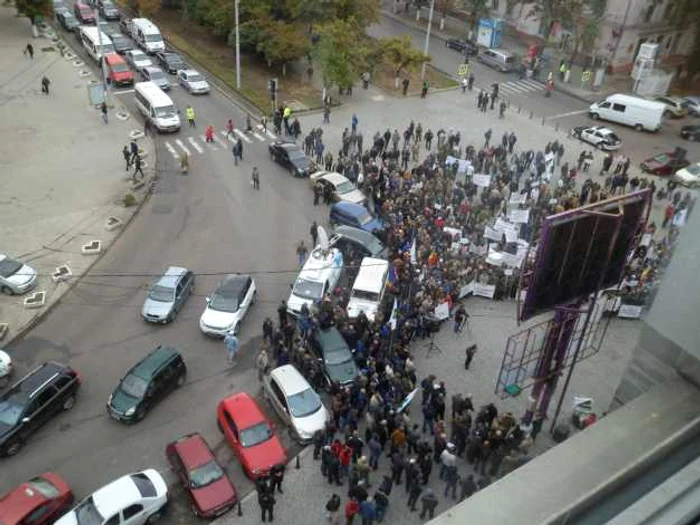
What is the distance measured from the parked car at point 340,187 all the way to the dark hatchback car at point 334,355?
31.6ft

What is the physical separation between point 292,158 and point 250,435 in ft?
57.4

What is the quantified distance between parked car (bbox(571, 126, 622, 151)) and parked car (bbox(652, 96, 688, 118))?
24.3ft

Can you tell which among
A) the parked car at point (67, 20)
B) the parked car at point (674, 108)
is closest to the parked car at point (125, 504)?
the parked car at point (674, 108)

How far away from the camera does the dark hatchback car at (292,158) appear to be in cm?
3106

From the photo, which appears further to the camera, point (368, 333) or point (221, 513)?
point (368, 333)

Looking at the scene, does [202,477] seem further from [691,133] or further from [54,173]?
[691,133]

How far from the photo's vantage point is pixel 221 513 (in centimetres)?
1538

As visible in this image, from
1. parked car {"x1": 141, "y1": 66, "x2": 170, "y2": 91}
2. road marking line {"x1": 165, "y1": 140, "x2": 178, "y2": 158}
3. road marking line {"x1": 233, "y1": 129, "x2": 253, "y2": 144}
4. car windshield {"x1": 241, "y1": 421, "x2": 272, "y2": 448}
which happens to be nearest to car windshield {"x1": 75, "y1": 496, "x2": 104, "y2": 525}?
car windshield {"x1": 241, "y1": 421, "x2": 272, "y2": 448}

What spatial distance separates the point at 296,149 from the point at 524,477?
26.0 m

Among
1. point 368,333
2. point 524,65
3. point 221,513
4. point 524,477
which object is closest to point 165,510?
point 221,513

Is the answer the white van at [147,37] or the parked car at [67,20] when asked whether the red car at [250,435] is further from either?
the parked car at [67,20]

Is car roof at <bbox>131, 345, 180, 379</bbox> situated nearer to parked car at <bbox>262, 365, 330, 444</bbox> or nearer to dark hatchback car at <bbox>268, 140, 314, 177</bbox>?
parked car at <bbox>262, 365, 330, 444</bbox>

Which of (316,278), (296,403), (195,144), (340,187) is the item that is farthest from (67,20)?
(296,403)

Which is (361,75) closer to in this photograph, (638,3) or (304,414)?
(638,3)
